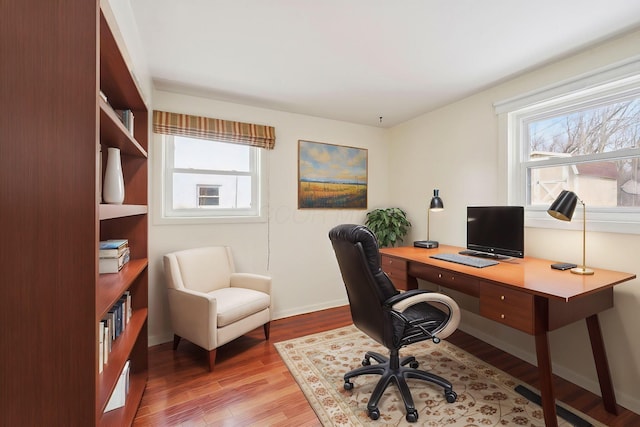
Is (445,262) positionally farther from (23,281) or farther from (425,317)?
(23,281)

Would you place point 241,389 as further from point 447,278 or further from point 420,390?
point 447,278

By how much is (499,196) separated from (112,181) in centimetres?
285

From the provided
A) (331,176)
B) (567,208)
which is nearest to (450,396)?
(567,208)

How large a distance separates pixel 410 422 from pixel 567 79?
2.52 meters

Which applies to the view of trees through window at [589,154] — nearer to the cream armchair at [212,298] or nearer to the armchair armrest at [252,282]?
the armchair armrest at [252,282]

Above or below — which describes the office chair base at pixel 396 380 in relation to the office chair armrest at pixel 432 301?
below

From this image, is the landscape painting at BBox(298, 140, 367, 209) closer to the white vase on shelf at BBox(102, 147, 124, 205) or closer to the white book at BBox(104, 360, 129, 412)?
the white vase on shelf at BBox(102, 147, 124, 205)

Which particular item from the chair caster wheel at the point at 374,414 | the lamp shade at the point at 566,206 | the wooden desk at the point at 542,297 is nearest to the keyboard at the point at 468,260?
the wooden desk at the point at 542,297

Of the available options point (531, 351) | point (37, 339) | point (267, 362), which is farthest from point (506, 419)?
point (37, 339)

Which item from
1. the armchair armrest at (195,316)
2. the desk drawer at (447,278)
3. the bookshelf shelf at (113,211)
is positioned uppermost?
the bookshelf shelf at (113,211)

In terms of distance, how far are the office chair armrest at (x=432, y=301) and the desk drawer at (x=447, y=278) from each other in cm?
22

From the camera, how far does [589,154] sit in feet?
6.72

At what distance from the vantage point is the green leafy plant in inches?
134

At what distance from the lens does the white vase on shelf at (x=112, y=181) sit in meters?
1.46
